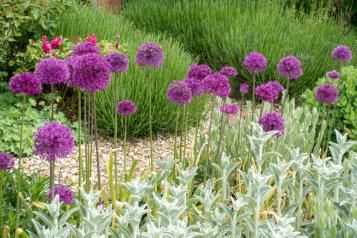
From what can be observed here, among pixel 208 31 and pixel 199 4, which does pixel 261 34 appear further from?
pixel 199 4

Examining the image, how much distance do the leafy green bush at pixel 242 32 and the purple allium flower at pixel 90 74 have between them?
13.5 feet

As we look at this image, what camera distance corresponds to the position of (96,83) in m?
2.66

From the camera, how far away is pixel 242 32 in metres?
7.10

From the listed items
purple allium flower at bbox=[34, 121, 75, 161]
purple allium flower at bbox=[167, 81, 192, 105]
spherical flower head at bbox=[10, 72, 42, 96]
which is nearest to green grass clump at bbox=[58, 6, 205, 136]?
purple allium flower at bbox=[167, 81, 192, 105]

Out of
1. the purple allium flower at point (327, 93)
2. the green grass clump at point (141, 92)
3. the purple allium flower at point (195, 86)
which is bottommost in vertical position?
the green grass clump at point (141, 92)

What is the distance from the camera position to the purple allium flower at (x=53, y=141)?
7.86 ft

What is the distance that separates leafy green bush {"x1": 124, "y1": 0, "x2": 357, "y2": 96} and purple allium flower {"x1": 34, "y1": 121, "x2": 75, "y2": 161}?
174 inches

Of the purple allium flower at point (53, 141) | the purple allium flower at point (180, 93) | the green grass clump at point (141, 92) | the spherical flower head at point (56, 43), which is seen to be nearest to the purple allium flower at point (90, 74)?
the purple allium flower at point (53, 141)

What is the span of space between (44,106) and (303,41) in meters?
3.23

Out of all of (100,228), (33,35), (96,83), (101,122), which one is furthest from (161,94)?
(100,228)

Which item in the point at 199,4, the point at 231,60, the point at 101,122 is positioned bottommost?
the point at 101,122

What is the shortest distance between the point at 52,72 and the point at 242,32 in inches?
183

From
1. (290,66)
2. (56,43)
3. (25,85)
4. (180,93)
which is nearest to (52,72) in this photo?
(25,85)

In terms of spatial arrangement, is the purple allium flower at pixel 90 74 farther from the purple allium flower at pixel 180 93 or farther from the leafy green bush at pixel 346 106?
the leafy green bush at pixel 346 106
